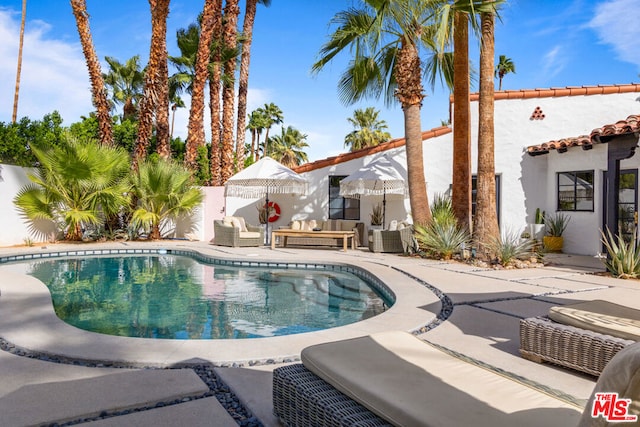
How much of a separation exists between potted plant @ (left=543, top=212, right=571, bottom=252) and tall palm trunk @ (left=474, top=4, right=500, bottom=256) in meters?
3.49

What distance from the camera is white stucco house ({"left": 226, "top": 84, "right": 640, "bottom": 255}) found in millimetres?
11672

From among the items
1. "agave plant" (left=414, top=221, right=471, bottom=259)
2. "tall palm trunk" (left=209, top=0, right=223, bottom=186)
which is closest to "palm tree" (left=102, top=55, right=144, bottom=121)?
"tall palm trunk" (left=209, top=0, right=223, bottom=186)

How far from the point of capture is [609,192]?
27.6ft

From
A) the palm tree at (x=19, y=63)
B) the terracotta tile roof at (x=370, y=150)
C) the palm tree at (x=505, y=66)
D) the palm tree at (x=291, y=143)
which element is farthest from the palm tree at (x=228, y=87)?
the palm tree at (x=291, y=143)

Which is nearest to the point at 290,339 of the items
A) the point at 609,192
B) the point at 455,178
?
the point at 609,192

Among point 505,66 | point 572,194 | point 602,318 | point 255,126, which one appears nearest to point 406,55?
point 572,194

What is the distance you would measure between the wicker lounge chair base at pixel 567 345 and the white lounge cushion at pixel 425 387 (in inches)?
55.2

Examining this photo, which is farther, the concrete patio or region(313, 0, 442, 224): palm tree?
region(313, 0, 442, 224): palm tree

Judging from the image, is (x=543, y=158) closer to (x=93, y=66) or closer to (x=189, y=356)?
(x=189, y=356)

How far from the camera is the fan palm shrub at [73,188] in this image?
42.9ft

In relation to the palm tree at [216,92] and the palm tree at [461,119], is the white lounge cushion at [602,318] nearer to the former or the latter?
the palm tree at [461,119]

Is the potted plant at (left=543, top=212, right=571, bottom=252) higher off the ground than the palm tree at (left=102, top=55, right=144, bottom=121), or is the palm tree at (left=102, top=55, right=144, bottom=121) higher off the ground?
the palm tree at (left=102, top=55, right=144, bottom=121)

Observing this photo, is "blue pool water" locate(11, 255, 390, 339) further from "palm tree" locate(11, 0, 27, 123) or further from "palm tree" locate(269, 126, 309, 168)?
"palm tree" locate(269, 126, 309, 168)

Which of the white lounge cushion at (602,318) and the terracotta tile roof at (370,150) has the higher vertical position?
the terracotta tile roof at (370,150)
